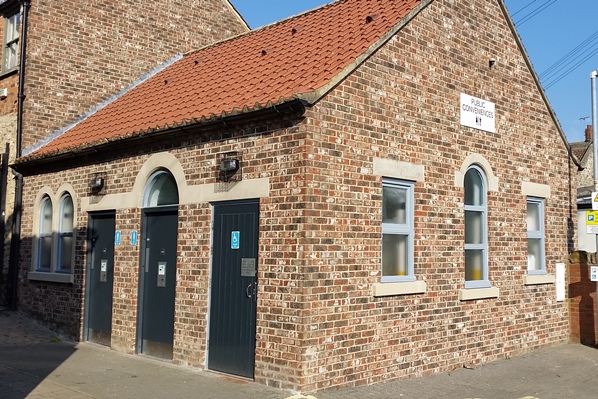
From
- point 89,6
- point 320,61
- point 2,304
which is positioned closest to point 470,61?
point 320,61

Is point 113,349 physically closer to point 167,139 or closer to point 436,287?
point 167,139

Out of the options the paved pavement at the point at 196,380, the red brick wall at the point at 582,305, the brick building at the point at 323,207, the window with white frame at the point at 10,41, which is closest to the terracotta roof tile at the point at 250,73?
the brick building at the point at 323,207

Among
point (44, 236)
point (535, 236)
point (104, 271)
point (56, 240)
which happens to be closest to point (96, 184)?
point (104, 271)

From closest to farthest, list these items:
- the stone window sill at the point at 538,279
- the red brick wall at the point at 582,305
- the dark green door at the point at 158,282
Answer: the dark green door at the point at 158,282
the stone window sill at the point at 538,279
the red brick wall at the point at 582,305

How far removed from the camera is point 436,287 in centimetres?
1020

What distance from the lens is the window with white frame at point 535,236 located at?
12.8 meters

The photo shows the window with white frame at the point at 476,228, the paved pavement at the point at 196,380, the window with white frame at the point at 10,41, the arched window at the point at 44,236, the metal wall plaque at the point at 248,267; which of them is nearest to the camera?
the paved pavement at the point at 196,380

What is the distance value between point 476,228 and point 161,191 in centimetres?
540

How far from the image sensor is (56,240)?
1338cm

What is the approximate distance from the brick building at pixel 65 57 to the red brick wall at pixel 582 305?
1091 centimetres

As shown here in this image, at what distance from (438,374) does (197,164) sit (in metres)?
4.85

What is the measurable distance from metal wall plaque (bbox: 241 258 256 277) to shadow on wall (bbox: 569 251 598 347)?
7595 mm

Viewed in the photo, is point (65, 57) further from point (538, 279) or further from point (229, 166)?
point (538, 279)

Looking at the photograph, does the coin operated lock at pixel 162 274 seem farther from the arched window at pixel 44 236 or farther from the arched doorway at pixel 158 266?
the arched window at pixel 44 236
